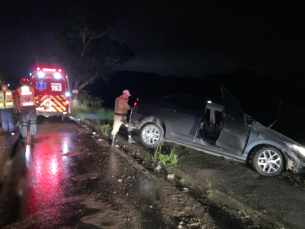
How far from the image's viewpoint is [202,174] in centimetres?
525

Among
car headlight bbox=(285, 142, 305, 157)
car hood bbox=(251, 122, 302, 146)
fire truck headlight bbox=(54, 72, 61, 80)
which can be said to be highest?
fire truck headlight bbox=(54, 72, 61, 80)

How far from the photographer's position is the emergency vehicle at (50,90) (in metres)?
10.4

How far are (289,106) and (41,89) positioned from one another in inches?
453

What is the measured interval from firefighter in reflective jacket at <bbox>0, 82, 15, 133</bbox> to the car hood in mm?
7973

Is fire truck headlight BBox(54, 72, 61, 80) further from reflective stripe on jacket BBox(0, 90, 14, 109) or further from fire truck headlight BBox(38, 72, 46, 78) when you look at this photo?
reflective stripe on jacket BBox(0, 90, 14, 109)

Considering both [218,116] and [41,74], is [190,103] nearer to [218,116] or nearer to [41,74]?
[218,116]

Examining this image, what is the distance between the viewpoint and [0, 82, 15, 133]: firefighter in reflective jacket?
27.1 feet

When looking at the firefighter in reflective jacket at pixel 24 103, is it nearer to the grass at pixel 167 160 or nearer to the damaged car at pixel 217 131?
the damaged car at pixel 217 131

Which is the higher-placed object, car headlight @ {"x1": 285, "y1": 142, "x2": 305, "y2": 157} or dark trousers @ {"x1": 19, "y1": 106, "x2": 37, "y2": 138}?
dark trousers @ {"x1": 19, "y1": 106, "x2": 37, "y2": 138}

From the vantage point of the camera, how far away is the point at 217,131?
747cm

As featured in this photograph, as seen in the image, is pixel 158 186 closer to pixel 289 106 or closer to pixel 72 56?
pixel 289 106

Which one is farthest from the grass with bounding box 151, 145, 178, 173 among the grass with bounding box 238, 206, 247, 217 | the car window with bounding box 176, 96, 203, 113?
the grass with bounding box 238, 206, 247, 217

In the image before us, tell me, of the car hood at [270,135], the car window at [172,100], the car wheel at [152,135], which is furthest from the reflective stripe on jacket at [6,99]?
the car hood at [270,135]

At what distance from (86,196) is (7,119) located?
6.03 meters
